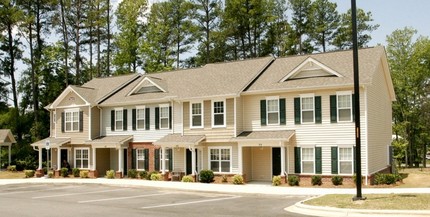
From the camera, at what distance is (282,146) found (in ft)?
90.6

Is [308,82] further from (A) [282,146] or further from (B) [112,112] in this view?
(B) [112,112]

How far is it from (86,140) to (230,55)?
23.1 m

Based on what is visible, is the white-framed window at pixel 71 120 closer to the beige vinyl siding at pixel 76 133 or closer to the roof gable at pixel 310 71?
the beige vinyl siding at pixel 76 133

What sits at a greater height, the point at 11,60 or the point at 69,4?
the point at 69,4

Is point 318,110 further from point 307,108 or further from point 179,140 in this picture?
point 179,140

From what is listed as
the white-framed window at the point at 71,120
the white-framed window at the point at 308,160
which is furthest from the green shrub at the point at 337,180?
the white-framed window at the point at 71,120

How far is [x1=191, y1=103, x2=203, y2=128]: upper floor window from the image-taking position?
3145 cm

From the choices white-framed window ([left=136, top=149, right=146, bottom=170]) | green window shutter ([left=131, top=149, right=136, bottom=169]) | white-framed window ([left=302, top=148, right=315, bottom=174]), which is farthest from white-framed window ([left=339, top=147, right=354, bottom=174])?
green window shutter ([left=131, top=149, right=136, bottom=169])

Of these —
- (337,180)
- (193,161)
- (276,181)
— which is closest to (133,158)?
(193,161)

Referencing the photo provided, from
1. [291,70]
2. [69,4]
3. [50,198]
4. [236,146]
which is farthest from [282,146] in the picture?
[69,4]

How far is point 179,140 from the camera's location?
3120 cm

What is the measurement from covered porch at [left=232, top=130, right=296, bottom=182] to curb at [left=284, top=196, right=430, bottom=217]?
1041 cm

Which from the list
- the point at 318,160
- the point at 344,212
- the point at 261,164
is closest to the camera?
the point at 344,212

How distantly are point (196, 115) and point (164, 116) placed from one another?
126 inches
